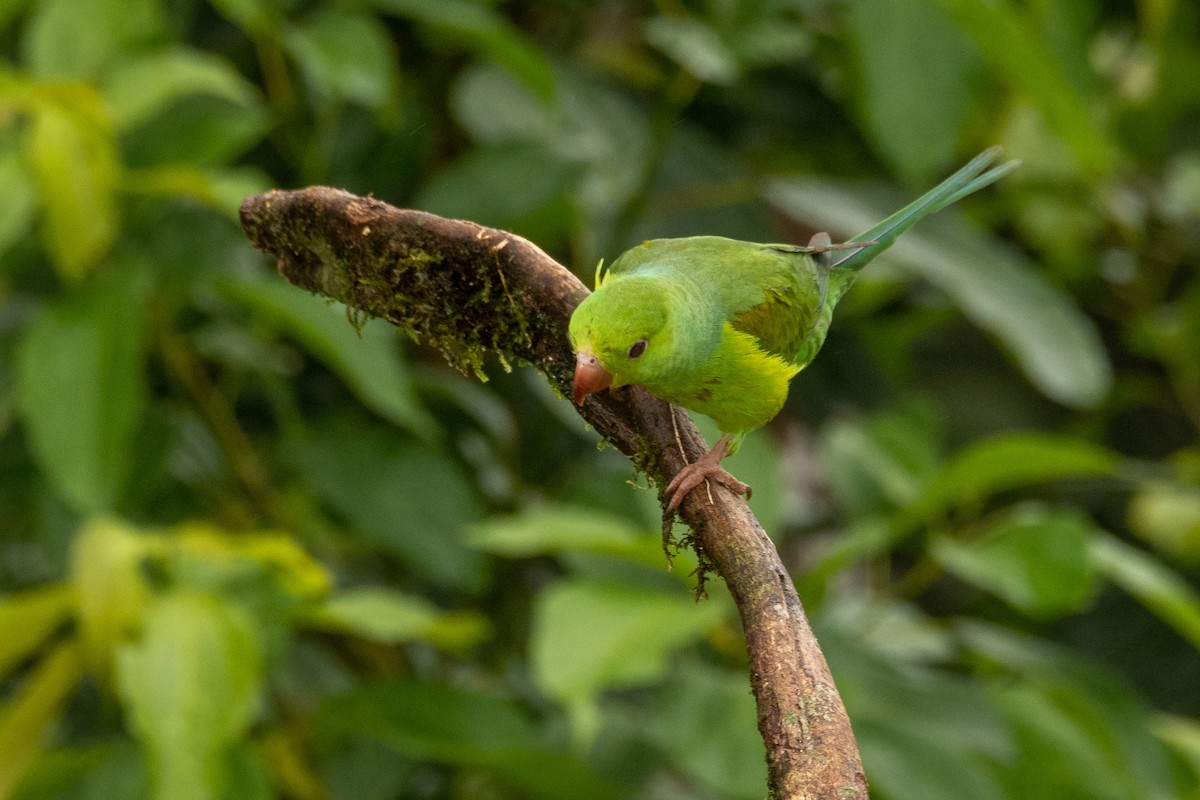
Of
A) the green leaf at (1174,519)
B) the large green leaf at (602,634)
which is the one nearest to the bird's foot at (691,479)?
the large green leaf at (602,634)

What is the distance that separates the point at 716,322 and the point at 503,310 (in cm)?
41

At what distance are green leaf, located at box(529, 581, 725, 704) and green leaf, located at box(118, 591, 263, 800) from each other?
54cm

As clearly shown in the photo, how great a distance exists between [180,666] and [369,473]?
86 centimetres

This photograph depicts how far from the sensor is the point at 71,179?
2594 millimetres

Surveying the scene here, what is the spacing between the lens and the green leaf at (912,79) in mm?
3066

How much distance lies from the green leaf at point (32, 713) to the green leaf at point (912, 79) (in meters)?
2.03

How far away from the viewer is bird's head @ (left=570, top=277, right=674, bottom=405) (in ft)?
4.86

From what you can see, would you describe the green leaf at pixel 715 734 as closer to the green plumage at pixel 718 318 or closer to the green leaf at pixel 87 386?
the green plumage at pixel 718 318

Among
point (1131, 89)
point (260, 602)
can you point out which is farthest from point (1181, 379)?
point (260, 602)

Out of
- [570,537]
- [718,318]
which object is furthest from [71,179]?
[718,318]

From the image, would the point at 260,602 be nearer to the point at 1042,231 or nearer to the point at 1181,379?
the point at 1042,231

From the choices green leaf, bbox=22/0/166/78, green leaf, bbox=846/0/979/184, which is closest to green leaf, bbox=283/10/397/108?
green leaf, bbox=22/0/166/78

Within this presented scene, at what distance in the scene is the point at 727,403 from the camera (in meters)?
1.79

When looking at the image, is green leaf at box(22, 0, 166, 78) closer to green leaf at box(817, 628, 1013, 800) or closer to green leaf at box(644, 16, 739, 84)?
green leaf at box(644, 16, 739, 84)
